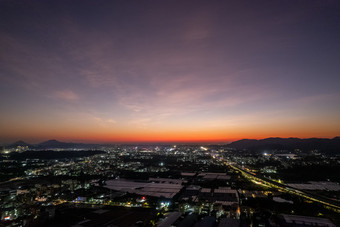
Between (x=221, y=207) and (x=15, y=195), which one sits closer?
(x=221, y=207)

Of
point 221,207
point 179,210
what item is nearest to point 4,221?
point 179,210

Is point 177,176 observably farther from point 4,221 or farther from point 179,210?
point 4,221

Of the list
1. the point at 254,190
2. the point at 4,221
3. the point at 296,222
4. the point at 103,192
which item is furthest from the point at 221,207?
the point at 4,221

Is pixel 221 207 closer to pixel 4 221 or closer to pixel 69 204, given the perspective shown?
pixel 69 204

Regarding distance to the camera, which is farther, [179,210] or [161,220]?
[179,210]

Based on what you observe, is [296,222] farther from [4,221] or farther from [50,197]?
[50,197]

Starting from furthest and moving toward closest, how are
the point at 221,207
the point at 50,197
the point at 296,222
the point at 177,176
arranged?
the point at 177,176 < the point at 50,197 < the point at 221,207 < the point at 296,222

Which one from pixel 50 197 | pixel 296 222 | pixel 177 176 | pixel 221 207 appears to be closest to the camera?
pixel 296 222

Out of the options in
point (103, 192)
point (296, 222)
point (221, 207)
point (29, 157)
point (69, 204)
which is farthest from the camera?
point (29, 157)

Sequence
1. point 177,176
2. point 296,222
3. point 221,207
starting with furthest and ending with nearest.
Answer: point 177,176 → point 221,207 → point 296,222
